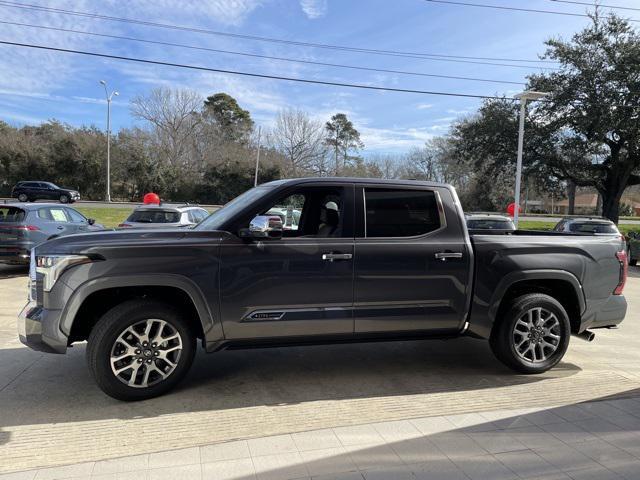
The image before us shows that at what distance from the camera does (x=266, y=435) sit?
3480 mm

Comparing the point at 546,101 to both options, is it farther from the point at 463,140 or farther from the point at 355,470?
the point at 355,470

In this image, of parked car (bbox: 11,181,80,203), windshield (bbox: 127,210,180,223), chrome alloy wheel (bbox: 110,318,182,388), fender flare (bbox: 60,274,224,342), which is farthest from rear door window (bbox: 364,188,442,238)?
parked car (bbox: 11,181,80,203)

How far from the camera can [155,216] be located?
38.0ft

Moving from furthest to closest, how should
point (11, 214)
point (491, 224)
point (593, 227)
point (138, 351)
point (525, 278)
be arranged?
point (593, 227)
point (491, 224)
point (11, 214)
point (525, 278)
point (138, 351)

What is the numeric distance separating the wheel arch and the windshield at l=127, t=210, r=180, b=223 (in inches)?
340

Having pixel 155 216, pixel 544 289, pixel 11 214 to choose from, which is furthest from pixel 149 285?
pixel 11 214

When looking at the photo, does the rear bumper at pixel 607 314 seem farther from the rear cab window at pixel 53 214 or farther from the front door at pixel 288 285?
the rear cab window at pixel 53 214

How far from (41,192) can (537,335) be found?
39.0m

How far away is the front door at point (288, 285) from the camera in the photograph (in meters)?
4.06

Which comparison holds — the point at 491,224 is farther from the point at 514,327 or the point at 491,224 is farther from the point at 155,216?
the point at 514,327

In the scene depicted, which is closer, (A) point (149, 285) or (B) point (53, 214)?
(A) point (149, 285)

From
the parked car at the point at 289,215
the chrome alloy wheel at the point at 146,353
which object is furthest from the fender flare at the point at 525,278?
the chrome alloy wheel at the point at 146,353

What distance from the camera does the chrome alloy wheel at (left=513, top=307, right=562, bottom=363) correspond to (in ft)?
15.7

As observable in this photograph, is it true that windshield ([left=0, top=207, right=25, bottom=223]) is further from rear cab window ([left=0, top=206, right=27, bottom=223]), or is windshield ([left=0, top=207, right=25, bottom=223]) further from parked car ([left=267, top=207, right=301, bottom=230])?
parked car ([left=267, top=207, right=301, bottom=230])
